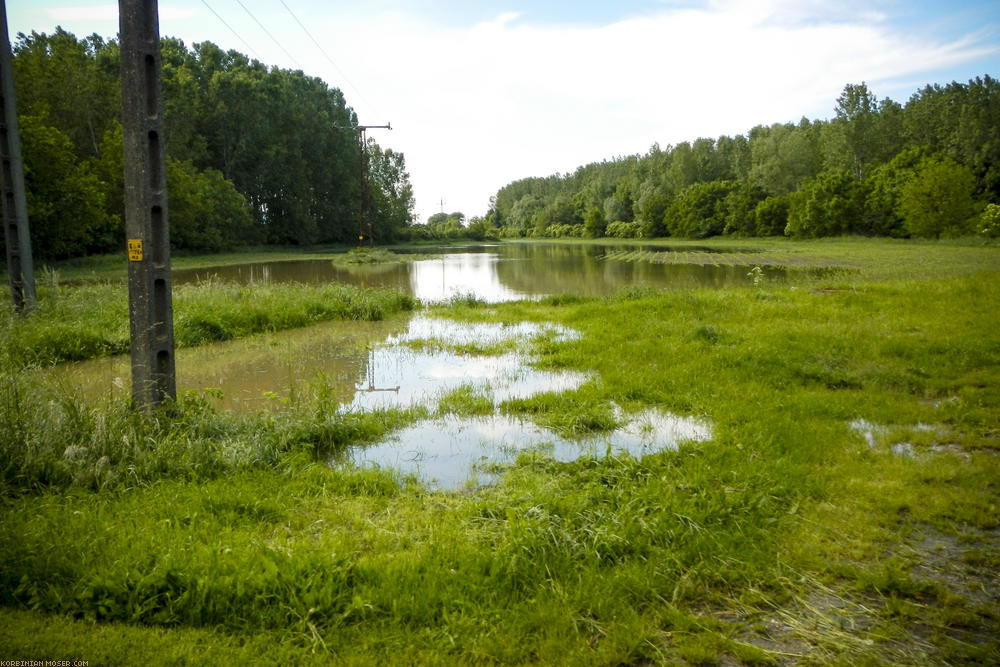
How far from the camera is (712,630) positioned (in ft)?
10.8

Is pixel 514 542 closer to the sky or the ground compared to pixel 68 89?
closer to the ground

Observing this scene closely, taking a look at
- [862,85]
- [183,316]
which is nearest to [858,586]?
[183,316]

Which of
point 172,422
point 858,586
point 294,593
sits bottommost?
point 858,586

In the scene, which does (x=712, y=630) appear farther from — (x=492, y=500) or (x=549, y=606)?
(x=492, y=500)

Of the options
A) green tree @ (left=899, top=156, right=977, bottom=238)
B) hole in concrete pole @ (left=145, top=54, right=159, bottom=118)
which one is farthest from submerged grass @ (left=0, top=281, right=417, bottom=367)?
green tree @ (left=899, top=156, right=977, bottom=238)

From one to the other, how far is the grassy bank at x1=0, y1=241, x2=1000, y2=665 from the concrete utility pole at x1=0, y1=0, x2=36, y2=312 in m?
7.36

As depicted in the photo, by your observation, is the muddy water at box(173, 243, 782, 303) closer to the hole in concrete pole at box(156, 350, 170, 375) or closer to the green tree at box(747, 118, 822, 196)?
the hole in concrete pole at box(156, 350, 170, 375)

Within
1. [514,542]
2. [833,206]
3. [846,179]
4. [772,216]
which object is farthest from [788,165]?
[514,542]

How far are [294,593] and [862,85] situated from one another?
93638 mm

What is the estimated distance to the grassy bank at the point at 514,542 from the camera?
3154mm

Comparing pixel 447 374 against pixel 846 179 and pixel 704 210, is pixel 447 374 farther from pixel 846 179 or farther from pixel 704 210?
pixel 704 210

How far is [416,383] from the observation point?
31.2 feet

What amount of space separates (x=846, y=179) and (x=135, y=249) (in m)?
72.5

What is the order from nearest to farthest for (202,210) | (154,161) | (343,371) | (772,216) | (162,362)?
1. (154,161)
2. (162,362)
3. (343,371)
4. (202,210)
5. (772,216)
